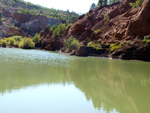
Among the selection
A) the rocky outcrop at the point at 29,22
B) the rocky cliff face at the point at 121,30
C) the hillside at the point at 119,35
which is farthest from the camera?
the rocky outcrop at the point at 29,22

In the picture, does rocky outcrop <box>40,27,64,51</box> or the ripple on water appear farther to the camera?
rocky outcrop <box>40,27,64,51</box>

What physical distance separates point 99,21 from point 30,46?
4136cm

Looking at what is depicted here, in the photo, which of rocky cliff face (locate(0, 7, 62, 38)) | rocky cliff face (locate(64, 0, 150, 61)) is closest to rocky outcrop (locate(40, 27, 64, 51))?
rocky cliff face (locate(64, 0, 150, 61))

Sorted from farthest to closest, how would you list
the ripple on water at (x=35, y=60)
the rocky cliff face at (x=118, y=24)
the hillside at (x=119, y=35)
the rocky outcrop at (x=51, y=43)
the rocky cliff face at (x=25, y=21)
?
the rocky cliff face at (x=25, y=21)
the rocky outcrop at (x=51, y=43)
the rocky cliff face at (x=118, y=24)
the hillside at (x=119, y=35)
the ripple on water at (x=35, y=60)

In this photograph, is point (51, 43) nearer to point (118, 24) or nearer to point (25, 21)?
point (118, 24)

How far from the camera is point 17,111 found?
7180 millimetres

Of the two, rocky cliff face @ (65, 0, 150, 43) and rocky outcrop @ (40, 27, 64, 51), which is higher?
rocky cliff face @ (65, 0, 150, 43)

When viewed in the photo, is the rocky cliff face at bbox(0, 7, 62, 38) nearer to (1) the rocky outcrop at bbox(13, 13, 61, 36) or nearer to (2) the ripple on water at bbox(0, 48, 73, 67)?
(1) the rocky outcrop at bbox(13, 13, 61, 36)

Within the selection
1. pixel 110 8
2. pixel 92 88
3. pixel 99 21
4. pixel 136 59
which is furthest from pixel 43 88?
pixel 110 8

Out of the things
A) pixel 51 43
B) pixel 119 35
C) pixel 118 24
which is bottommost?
pixel 51 43

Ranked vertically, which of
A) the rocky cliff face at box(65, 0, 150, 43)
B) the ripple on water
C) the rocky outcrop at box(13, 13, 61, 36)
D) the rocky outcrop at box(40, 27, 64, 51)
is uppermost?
the rocky outcrop at box(13, 13, 61, 36)

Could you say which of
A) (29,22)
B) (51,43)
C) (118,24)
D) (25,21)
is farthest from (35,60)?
(25,21)

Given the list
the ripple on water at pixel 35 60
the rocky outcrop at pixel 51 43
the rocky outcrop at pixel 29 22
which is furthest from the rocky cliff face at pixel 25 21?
the ripple on water at pixel 35 60

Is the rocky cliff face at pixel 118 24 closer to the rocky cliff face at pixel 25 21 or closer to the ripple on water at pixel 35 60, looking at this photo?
the ripple on water at pixel 35 60
